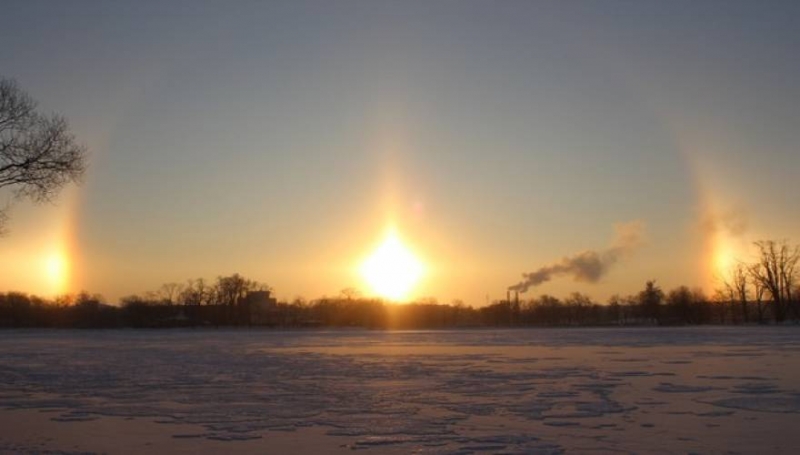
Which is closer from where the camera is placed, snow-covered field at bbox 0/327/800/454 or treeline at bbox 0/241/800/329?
snow-covered field at bbox 0/327/800/454

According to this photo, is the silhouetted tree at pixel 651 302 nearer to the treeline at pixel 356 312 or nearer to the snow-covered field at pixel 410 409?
the treeline at pixel 356 312

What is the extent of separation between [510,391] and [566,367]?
726cm

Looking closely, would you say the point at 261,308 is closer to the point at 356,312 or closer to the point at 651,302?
the point at 356,312

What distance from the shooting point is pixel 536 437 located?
1004cm

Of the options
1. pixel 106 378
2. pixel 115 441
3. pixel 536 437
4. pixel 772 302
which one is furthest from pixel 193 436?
pixel 772 302

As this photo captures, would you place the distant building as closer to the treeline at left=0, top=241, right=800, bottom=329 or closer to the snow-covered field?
the treeline at left=0, top=241, right=800, bottom=329

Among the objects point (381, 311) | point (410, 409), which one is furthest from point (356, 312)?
point (410, 409)

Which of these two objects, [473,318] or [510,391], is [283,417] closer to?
[510,391]

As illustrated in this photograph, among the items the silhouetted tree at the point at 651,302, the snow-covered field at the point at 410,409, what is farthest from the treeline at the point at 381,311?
the snow-covered field at the point at 410,409

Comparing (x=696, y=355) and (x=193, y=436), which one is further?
(x=696, y=355)

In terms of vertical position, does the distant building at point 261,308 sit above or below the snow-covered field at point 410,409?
above

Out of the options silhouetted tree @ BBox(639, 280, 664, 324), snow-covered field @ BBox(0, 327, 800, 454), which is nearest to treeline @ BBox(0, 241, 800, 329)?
silhouetted tree @ BBox(639, 280, 664, 324)

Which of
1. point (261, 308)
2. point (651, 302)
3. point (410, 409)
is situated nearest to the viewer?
point (410, 409)

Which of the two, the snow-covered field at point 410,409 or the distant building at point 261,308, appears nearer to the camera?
the snow-covered field at point 410,409
